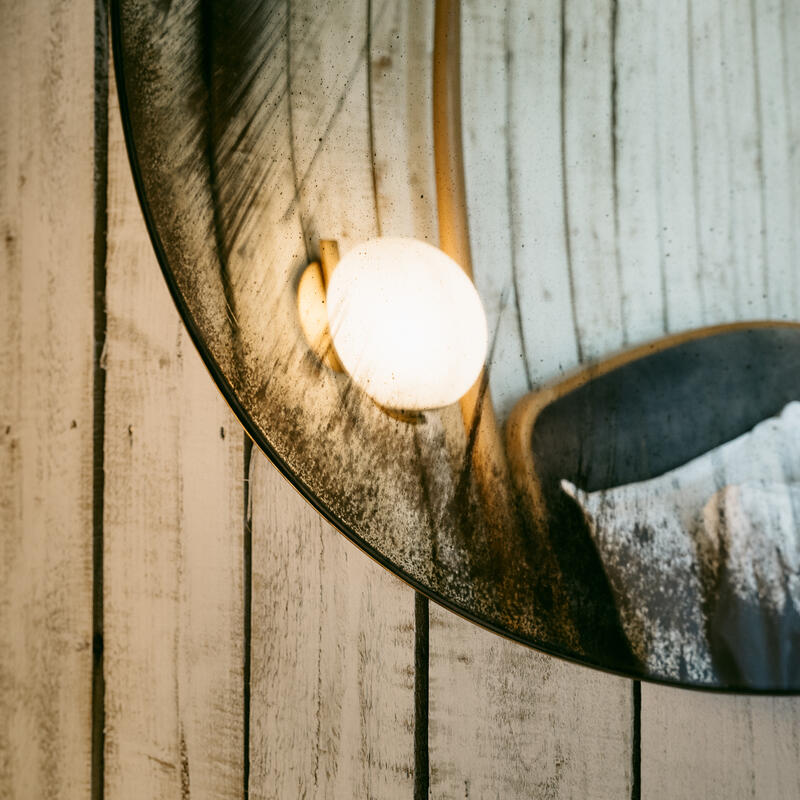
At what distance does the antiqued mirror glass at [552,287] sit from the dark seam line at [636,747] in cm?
12

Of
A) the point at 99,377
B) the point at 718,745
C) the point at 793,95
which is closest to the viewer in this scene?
the point at 793,95

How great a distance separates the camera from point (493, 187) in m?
0.33

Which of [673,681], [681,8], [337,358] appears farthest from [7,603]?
[681,8]

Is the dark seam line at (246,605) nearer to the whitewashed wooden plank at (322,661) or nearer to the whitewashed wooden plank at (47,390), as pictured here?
the whitewashed wooden plank at (322,661)

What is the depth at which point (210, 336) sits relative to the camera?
1.16 ft

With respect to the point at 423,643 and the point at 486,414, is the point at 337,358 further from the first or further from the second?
the point at 423,643

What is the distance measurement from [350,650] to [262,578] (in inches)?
3.3

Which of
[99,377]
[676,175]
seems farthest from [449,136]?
[99,377]

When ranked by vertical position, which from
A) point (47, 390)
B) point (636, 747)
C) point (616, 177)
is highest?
point (616, 177)

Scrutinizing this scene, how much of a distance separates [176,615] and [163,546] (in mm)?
55

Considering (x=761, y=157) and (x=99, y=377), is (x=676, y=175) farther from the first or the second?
(x=99, y=377)

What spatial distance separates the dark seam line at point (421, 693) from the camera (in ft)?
1.52

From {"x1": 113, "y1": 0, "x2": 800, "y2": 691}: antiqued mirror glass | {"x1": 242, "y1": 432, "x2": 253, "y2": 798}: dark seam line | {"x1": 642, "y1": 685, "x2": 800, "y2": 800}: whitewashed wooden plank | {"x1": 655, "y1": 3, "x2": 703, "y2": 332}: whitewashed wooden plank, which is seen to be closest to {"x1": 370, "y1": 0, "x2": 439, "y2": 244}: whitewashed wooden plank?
{"x1": 113, "y1": 0, "x2": 800, "y2": 691}: antiqued mirror glass

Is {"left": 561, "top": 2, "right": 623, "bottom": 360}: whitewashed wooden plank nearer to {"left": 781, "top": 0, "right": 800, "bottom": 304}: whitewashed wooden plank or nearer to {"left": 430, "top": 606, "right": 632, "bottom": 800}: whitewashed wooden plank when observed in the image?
{"left": 781, "top": 0, "right": 800, "bottom": 304}: whitewashed wooden plank
